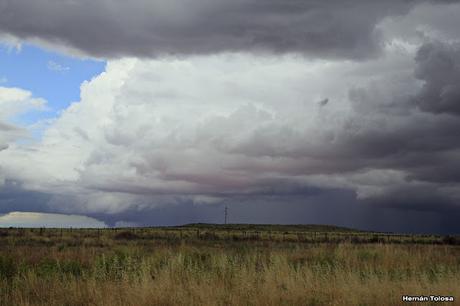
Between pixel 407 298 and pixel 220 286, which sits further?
pixel 220 286

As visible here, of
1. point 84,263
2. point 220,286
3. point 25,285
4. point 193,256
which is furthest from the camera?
point 193,256

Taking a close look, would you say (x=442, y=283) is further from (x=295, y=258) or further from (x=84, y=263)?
(x=84, y=263)

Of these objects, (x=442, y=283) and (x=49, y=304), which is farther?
(x=442, y=283)

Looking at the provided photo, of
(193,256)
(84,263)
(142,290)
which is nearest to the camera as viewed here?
(142,290)

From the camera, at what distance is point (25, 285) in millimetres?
13148

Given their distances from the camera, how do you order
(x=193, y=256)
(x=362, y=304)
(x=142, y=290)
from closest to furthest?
1. (x=362, y=304)
2. (x=142, y=290)
3. (x=193, y=256)

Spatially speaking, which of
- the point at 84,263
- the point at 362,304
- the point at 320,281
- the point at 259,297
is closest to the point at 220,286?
the point at 259,297

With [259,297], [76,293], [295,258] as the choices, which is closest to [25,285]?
[76,293]

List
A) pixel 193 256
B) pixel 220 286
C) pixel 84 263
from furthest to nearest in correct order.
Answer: pixel 193 256 → pixel 84 263 → pixel 220 286

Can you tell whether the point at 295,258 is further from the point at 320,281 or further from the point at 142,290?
the point at 142,290

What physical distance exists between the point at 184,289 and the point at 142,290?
3.51 ft

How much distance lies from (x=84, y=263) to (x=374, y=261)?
1222cm

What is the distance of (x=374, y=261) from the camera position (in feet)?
69.1

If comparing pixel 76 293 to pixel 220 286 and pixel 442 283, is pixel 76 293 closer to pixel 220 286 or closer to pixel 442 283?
pixel 220 286
